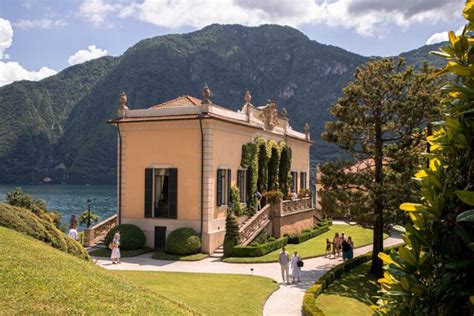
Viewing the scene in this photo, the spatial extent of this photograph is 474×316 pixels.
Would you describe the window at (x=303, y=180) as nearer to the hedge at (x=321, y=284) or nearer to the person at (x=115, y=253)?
the hedge at (x=321, y=284)

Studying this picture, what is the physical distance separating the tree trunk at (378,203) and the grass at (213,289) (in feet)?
20.0

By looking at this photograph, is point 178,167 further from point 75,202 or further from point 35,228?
point 75,202

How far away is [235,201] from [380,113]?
1077 cm

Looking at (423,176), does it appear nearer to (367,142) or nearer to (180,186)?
(367,142)

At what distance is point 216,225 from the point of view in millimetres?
27000

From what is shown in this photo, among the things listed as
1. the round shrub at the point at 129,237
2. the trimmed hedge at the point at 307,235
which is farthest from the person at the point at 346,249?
the round shrub at the point at 129,237

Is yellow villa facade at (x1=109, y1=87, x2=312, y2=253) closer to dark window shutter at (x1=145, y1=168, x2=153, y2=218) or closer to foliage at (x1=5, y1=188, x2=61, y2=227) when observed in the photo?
dark window shutter at (x1=145, y1=168, x2=153, y2=218)

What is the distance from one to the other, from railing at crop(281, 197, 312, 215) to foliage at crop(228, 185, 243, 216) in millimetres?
3677

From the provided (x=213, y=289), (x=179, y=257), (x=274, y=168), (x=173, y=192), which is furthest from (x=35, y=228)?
(x=274, y=168)

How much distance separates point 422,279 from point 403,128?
22.2 meters

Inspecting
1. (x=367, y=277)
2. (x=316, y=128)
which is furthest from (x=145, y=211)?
(x=316, y=128)

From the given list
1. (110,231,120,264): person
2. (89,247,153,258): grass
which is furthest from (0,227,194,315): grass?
(89,247,153,258): grass

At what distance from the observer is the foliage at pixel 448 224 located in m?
2.33

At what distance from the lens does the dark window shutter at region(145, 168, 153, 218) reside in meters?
27.6
